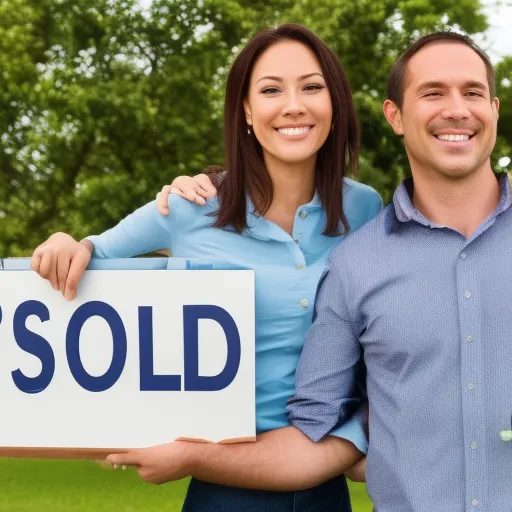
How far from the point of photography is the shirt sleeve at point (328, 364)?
229 cm

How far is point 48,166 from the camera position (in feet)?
42.7

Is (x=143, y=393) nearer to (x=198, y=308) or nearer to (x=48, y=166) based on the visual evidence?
(x=198, y=308)

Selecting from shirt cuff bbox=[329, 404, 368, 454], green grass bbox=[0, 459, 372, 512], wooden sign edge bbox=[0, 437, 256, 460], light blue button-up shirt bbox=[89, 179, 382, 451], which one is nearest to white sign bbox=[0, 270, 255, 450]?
wooden sign edge bbox=[0, 437, 256, 460]

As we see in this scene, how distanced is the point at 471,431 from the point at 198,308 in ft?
2.46

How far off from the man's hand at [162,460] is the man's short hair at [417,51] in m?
1.09

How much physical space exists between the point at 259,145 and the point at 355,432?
0.91m

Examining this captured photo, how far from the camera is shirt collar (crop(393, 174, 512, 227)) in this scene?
2.22 metres

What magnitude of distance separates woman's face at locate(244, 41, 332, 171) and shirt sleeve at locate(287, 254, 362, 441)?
14.0 inches

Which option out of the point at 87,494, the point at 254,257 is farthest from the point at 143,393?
the point at 87,494

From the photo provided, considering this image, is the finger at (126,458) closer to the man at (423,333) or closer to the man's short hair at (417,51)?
the man at (423,333)

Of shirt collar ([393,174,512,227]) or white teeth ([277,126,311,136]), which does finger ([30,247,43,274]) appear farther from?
shirt collar ([393,174,512,227])

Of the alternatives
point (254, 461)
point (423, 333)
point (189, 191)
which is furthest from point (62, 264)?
point (423, 333)

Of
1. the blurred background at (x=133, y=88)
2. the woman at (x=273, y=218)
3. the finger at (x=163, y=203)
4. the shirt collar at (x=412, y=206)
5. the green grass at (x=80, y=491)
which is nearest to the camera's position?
the shirt collar at (x=412, y=206)

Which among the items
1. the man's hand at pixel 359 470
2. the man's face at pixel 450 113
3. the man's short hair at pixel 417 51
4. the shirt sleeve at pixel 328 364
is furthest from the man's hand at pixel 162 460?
the man's short hair at pixel 417 51
